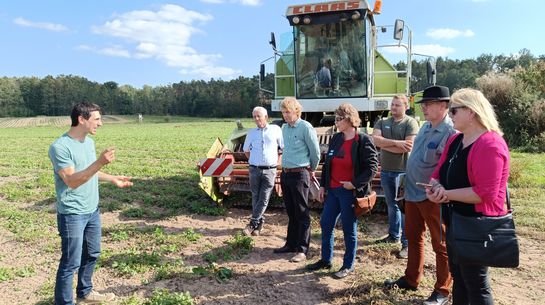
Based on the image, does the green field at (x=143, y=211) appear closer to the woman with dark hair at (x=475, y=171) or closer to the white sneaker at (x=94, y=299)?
the white sneaker at (x=94, y=299)

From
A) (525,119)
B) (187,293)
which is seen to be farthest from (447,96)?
(525,119)

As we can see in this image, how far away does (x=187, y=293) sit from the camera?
150 inches

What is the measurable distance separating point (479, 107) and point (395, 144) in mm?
2162

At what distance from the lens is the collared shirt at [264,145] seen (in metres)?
5.71

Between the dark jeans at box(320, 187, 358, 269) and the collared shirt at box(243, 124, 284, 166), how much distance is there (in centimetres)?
139

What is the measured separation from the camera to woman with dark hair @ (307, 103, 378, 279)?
4289mm

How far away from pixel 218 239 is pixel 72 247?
255cm

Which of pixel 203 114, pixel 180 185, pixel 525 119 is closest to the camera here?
pixel 180 185

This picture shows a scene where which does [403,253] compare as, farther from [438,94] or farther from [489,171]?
[489,171]

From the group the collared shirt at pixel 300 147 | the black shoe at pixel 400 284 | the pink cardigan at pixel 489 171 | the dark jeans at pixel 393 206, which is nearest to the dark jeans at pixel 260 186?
the collared shirt at pixel 300 147

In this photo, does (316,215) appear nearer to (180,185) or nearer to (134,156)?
(180,185)

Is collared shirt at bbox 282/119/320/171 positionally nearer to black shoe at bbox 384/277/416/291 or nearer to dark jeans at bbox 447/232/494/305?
black shoe at bbox 384/277/416/291

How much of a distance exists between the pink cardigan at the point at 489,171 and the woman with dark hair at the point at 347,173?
1600mm

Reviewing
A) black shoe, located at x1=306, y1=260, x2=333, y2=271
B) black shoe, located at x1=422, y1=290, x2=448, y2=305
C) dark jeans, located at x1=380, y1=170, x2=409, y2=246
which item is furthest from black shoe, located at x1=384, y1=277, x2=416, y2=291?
dark jeans, located at x1=380, y1=170, x2=409, y2=246
